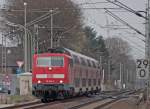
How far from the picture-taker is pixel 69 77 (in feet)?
127

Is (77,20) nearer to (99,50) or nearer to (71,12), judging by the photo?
(71,12)

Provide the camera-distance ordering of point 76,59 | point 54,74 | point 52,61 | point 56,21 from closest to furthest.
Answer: point 54,74, point 52,61, point 76,59, point 56,21

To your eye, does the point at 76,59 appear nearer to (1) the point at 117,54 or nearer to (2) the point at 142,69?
(2) the point at 142,69

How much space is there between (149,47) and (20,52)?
6870 centimetres

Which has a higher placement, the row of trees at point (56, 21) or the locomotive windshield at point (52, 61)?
the row of trees at point (56, 21)

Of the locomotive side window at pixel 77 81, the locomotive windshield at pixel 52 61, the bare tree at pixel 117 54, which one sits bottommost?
the locomotive side window at pixel 77 81

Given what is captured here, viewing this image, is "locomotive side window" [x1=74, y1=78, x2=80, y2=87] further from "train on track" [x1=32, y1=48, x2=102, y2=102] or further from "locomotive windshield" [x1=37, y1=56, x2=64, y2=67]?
"locomotive windshield" [x1=37, y1=56, x2=64, y2=67]

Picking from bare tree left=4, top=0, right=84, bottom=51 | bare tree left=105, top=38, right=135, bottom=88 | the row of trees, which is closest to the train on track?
the row of trees

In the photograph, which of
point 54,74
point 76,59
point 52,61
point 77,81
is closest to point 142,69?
point 54,74

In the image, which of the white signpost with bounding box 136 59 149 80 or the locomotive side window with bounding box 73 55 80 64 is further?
the locomotive side window with bounding box 73 55 80 64

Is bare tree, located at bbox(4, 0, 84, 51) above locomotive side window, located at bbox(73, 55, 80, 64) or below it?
above

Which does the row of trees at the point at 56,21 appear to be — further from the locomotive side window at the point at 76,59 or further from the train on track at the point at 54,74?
the train on track at the point at 54,74

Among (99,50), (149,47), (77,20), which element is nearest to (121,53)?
(99,50)

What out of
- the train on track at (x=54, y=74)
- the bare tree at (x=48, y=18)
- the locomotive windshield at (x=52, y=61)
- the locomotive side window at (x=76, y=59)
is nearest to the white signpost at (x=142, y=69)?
the train on track at (x=54, y=74)
